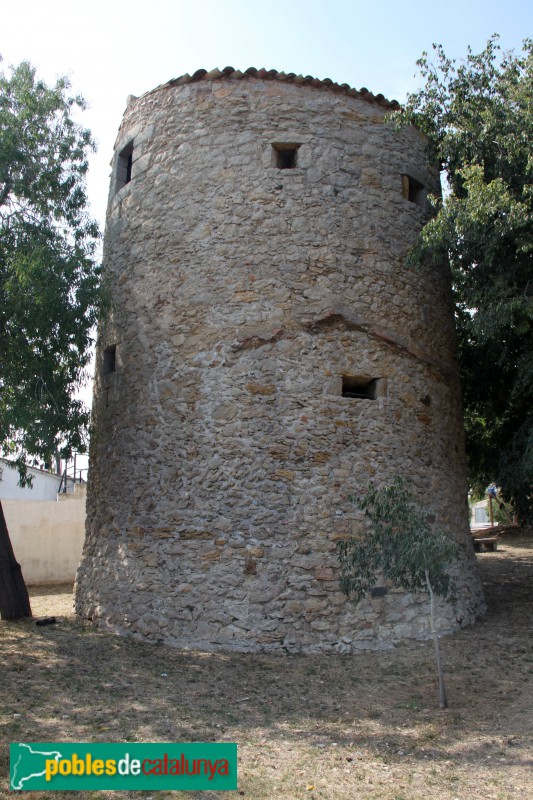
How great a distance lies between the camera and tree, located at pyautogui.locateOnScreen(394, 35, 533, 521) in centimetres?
849

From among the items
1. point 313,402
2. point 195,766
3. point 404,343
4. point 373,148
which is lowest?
point 195,766

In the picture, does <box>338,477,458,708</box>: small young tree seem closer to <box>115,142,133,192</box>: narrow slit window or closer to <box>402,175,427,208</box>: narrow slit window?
<box>402,175,427,208</box>: narrow slit window

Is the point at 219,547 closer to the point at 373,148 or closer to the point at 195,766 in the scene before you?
the point at 195,766

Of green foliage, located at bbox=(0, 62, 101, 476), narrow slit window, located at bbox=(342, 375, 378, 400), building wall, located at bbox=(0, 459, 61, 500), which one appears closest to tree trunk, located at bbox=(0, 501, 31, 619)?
green foliage, located at bbox=(0, 62, 101, 476)

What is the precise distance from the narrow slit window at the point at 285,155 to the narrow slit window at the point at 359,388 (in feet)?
9.89

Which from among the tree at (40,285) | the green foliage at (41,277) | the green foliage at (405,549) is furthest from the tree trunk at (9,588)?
the green foliage at (405,549)

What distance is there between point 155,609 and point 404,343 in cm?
461

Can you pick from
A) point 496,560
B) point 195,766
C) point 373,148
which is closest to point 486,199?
point 373,148

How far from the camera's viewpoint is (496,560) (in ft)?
46.1

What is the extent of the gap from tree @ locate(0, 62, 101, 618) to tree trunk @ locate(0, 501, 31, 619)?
0.05 feet

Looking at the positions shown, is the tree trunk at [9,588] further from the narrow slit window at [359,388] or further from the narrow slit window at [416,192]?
the narrow slit window at [416,192]

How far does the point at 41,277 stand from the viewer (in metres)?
8.15

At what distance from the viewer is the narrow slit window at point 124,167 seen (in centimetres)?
1028

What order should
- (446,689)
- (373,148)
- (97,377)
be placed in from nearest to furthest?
1. (446,689)
2. (373,148)
3. (97,377)
